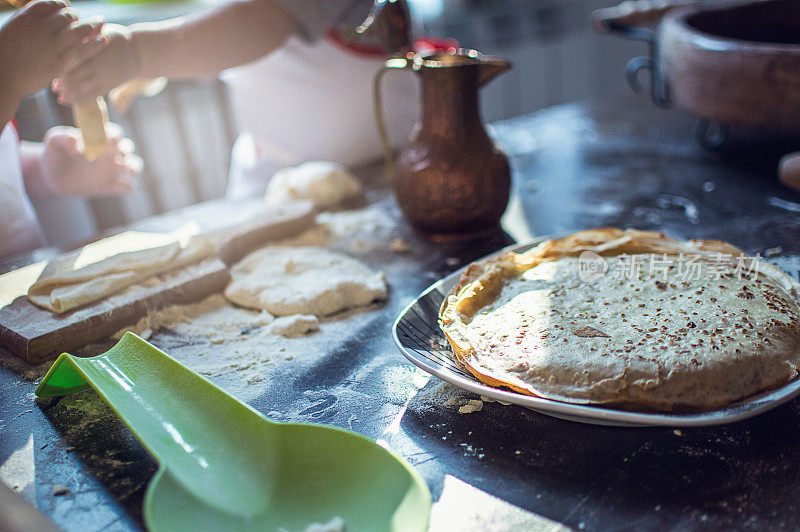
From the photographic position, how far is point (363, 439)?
20.9 inches

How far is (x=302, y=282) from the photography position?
3.14 ft

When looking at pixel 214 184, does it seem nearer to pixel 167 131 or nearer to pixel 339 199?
pixel 167 131

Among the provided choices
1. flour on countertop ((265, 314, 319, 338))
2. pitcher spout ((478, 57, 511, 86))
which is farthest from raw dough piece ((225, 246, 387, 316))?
pitcher spout ((478, 57, 511, 86))

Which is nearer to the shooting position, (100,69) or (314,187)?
(100,69)

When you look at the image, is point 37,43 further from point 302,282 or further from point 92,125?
point 302,282

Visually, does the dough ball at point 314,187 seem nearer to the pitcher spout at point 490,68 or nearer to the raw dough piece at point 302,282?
the raw dough piece at point 302,282

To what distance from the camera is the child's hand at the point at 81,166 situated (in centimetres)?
143

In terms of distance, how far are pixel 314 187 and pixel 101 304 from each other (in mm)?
558

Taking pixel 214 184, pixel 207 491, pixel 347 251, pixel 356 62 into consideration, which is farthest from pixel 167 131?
pixel 207 491

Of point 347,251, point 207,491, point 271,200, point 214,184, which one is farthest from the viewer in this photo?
point 214,184

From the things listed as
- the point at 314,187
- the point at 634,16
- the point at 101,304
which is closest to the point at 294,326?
the point at 101,304

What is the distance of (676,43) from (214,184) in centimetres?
230

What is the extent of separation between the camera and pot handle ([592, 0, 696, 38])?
1589mm

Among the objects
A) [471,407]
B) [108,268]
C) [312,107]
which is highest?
[312,107]
